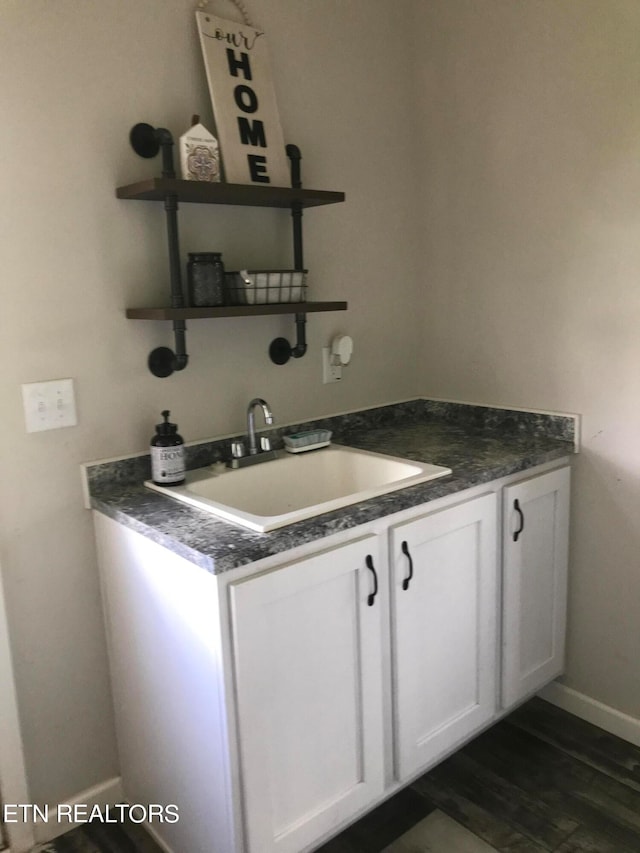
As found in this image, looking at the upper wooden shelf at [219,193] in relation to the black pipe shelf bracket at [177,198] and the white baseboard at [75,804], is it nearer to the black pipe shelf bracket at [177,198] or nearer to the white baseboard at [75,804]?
the black pipe shelf bracket at [177,198]

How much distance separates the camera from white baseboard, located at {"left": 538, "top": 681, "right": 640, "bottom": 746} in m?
2.06

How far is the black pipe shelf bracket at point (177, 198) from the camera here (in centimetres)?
163

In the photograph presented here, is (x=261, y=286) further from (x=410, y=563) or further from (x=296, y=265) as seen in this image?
(x=410, y=563)

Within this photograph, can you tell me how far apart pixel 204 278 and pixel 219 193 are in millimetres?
207

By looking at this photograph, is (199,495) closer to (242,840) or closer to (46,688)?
(46,688)

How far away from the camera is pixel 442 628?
5.77ft

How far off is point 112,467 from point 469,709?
115 cm

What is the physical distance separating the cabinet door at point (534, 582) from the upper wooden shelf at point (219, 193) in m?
0.96

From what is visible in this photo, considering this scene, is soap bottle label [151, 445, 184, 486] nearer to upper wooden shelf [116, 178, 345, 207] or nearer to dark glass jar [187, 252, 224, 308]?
dark glass jar [187, 252, 224, 308]

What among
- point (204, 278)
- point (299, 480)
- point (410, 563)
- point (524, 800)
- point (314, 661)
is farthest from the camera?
point (299, 480)

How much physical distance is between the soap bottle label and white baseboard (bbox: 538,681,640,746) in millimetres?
1421

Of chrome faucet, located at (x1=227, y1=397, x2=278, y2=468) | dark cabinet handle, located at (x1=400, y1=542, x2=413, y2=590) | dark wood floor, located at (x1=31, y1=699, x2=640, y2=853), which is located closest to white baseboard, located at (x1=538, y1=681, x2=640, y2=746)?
dark wood floor, located at (x1=31, y1=699, x2=640, y2=853)

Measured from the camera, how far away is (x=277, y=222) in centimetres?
202

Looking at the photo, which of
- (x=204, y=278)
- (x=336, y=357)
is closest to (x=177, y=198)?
(x=204, y=278)
